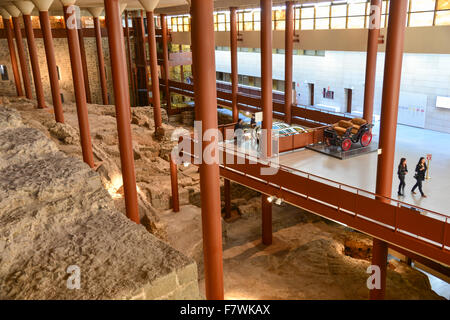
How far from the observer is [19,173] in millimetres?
7617

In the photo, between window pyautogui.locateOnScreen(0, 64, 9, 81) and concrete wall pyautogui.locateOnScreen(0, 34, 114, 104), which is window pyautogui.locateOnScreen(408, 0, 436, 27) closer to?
concrete wall pyautogui.locateOnScreen(0, 34, 114, 104)

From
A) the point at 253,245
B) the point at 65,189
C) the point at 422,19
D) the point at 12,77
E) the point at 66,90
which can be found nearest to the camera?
the point at 65,189

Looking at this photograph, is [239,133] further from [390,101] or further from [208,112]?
[208,112]

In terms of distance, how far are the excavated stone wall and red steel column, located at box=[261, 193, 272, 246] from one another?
10.0 metres

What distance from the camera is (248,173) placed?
1361cm

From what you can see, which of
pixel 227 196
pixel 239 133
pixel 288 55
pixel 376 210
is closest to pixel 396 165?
pixel 376 210

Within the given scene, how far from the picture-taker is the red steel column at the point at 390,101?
10.2 metres

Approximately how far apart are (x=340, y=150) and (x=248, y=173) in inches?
157

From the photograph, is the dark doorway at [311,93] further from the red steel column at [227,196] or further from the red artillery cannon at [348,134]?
the red artillery cannon at [348,134]

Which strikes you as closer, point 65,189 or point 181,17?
point 65,189

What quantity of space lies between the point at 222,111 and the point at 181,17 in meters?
9.38
